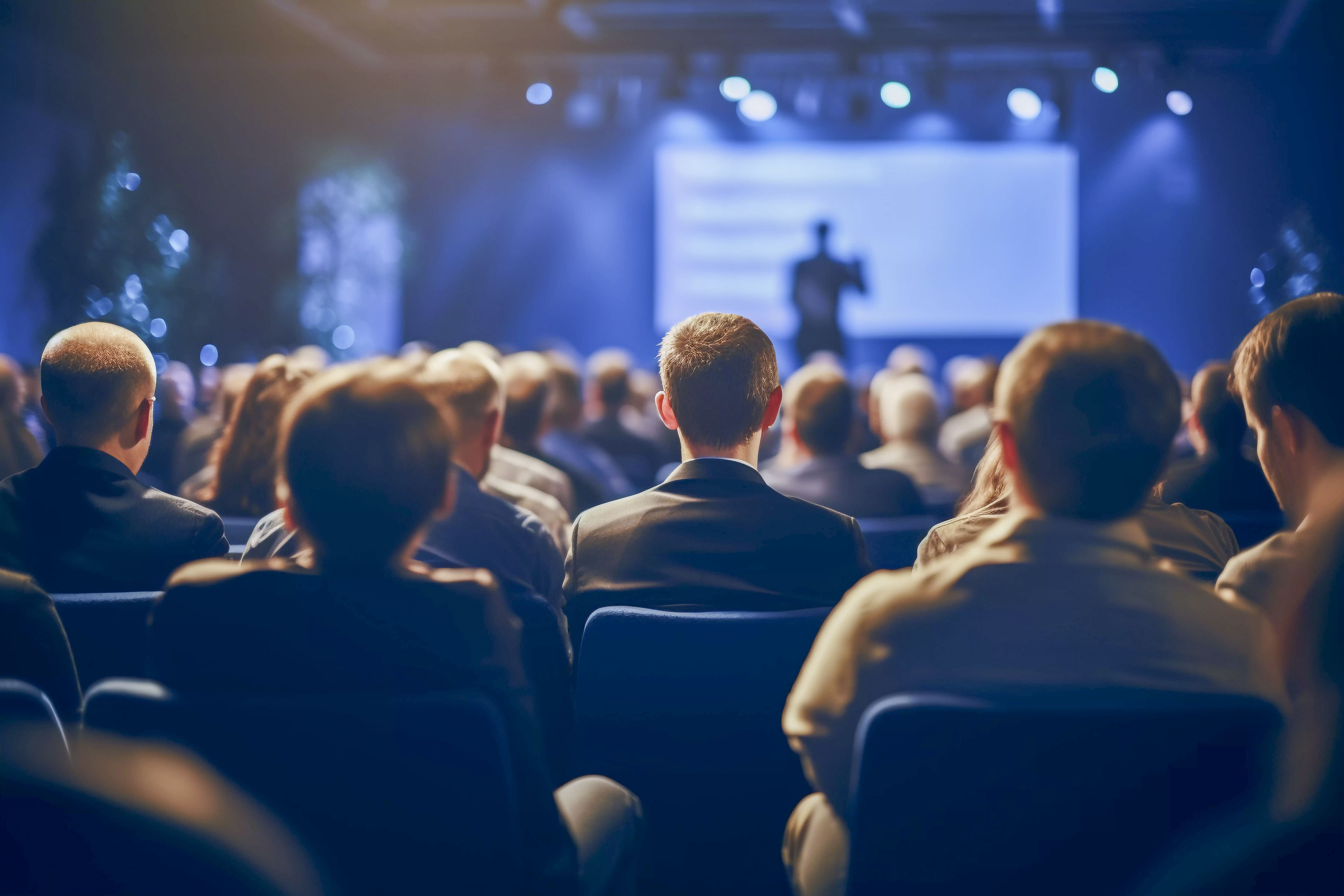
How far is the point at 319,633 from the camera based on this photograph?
49.7 inches

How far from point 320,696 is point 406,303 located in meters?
11.6

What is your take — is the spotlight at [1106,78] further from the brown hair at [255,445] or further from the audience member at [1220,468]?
the brown hair at [255,445]

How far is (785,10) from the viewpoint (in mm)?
10031

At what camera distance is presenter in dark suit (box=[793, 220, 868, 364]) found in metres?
10.1

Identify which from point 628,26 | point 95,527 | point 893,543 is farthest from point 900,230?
point 95,527

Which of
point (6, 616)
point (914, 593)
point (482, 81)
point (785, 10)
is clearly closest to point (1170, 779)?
point (914, 593)

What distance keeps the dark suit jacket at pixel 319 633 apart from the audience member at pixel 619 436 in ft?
13.4

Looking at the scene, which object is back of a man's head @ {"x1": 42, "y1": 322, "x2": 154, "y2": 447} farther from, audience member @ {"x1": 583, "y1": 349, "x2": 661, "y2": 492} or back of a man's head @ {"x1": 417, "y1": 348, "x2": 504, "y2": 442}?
audience member @ {"x1": 583, "y1": 349, "x2": 661, "y2": 492}

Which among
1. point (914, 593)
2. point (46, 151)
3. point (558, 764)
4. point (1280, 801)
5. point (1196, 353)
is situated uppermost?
point (46, 151)

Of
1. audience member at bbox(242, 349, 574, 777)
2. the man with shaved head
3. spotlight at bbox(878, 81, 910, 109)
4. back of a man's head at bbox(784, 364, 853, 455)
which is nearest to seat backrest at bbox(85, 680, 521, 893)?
audience member at bbox(242, 349, 574, 777)

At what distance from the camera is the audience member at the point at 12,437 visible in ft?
13.7

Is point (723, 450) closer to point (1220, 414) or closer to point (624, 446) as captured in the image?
point (1220, 414)

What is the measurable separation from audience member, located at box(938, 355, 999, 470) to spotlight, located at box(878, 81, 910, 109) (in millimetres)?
3205

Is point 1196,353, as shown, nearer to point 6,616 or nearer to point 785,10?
point 785,10
